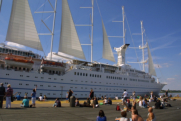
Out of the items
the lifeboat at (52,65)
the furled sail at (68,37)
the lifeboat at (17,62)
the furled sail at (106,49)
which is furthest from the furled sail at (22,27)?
the furled sail at (106,49)

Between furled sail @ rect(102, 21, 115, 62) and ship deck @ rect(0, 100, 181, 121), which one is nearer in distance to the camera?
ship deck @ rect(0, 100, 181, 121)

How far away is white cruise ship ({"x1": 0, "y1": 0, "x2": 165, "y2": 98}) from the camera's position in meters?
17.2

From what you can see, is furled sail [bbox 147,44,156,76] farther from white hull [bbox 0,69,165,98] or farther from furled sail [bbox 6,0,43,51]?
furled sail [bbox 6,0,43,51]

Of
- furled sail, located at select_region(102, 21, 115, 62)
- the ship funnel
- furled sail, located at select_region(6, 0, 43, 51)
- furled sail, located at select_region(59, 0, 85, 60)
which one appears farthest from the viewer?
the ship funnel

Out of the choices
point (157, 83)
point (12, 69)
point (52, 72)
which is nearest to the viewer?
point (12, 69)

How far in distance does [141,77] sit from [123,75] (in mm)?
8605

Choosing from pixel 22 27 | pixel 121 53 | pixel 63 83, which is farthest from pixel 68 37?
pixel 121 53

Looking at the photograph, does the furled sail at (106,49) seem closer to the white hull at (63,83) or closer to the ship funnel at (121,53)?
the ship funnel at (121,53)

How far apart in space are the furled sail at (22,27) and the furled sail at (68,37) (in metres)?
4.09

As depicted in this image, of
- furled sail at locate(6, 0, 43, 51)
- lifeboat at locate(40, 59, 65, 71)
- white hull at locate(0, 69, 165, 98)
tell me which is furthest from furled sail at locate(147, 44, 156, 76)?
furled sail at locate(6, 0, 43, 51)

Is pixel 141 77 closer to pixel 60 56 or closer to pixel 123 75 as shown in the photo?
pixel 123 75

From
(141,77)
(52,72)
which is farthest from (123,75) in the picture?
(52,72)

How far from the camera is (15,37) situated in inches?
736

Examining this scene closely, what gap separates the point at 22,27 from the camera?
19172mm
